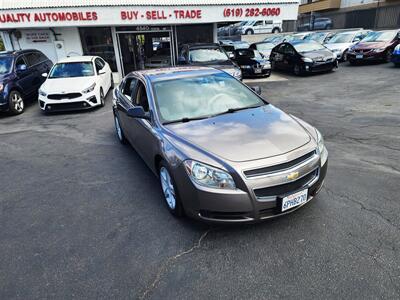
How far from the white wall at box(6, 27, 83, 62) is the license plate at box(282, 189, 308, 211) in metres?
14.3

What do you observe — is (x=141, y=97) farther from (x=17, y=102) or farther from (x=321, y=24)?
(x=321, y=24)

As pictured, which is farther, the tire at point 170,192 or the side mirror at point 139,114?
the side mirror at point 139,114

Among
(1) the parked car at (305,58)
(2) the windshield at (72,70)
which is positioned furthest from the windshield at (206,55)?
(1) the parked car at (305,58)

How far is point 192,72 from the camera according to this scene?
450cm

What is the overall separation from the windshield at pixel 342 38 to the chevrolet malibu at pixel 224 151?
1487 centimetres

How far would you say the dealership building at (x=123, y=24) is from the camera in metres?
12.5

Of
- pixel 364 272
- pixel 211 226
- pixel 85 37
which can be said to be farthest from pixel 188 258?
pixel 85 37

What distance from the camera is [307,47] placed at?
1342cm

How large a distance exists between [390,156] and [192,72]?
136 inches

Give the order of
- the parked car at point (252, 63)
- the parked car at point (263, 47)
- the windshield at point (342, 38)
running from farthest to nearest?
the parked car at point (263, 47) → the windshield at point (342, 38) → the parked car at point (252, 63)

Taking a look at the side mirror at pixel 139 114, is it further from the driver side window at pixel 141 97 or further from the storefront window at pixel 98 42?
the storefront window at pixel 98 42

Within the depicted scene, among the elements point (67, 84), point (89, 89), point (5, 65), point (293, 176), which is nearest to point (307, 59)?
point (89, 89)

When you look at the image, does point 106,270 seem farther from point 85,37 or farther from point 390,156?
point 85,37

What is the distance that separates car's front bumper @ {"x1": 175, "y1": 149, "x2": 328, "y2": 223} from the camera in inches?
106
